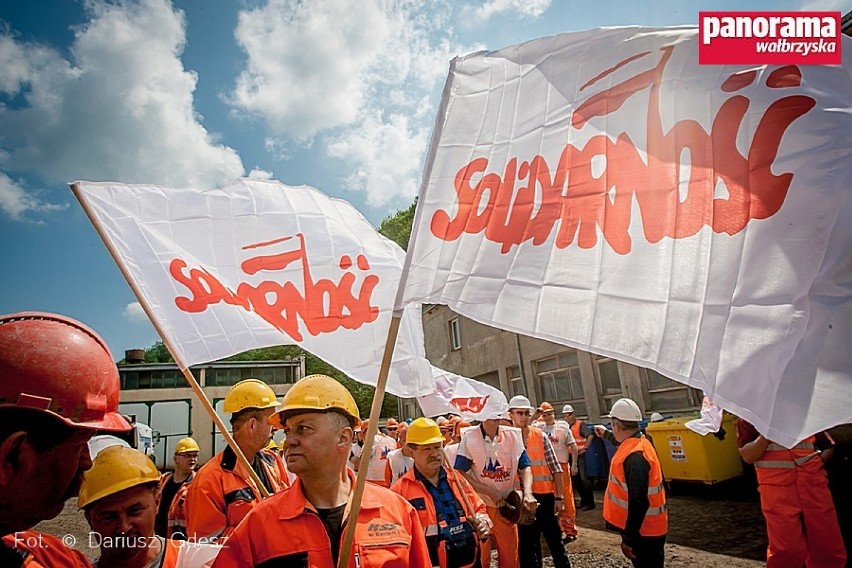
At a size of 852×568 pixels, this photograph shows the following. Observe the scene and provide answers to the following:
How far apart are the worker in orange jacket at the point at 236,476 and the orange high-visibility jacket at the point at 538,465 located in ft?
11.6

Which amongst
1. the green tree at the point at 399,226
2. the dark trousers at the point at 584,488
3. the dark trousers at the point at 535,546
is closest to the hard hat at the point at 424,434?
the dark trousers at the point at 535,546

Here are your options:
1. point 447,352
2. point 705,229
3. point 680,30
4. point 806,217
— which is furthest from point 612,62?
point 447,352

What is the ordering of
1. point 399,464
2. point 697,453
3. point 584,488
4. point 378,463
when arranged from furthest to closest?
point 584,488, point 697,453, point 378,463, point 399,464

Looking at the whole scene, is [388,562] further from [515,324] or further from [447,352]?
[447,352]

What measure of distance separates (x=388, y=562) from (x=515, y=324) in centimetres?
120

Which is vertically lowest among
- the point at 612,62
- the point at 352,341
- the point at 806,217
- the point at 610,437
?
the point at 610,437

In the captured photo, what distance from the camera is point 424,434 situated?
13.7ft

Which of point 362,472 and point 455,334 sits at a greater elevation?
point 455,334

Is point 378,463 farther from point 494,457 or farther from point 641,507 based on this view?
point 641,507

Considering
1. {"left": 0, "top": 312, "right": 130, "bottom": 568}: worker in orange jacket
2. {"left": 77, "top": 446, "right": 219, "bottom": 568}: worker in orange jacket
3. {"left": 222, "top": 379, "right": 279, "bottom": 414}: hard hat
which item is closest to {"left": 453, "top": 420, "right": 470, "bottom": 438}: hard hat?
{"left": 222, "top": 379, "right": 279, "bottom": 414}: hard hat

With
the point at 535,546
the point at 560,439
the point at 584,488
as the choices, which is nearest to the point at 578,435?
the point at 584,488

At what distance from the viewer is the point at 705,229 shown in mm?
1972

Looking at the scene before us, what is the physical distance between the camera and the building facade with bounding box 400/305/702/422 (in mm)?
12734

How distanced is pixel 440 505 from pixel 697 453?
7.72 m
